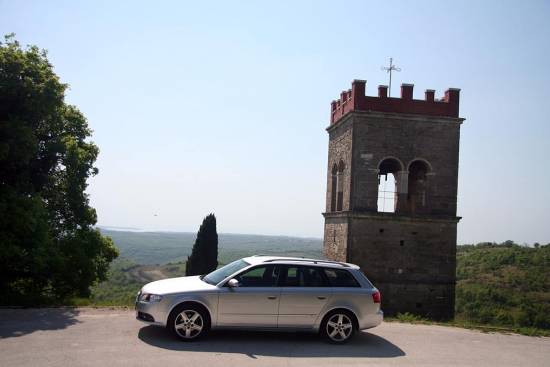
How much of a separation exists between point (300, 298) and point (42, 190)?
381 inches

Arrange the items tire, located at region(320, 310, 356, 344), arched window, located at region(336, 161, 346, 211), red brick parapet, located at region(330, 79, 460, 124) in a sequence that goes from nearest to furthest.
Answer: tire, located at region(320, 310, 356, 344)
red brick parapet, located at region(330, 79, 460, 124)
arched window, located at region(336, 161, 346, 211)

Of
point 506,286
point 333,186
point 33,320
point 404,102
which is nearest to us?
point 33,320

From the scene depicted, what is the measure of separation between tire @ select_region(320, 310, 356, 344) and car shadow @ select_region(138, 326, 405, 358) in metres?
0.12

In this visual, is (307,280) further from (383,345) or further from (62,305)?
(62,305)

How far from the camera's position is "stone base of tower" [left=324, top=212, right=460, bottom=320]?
17828mm

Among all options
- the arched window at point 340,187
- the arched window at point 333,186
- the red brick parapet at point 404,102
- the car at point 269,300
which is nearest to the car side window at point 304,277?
the car at point 269,300

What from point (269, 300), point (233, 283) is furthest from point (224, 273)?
point (269, 300)

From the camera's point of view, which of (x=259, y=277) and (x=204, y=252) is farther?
(x=204, y=252)

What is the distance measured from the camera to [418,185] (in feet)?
62.4

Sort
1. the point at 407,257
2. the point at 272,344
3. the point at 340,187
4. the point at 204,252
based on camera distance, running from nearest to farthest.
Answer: the point at 272,344 → the point at 407,257 → the point at 340,187 → the point at 204,252

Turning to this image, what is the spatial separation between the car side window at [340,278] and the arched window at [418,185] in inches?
439

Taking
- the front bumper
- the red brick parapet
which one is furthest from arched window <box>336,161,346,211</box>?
the front bumper

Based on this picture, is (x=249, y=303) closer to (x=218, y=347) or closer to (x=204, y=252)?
Result: (x=218, y=347)

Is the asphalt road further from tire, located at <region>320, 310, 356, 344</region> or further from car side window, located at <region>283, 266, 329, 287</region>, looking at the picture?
car side window, located at <region>283, 266, 329, 287</region>
